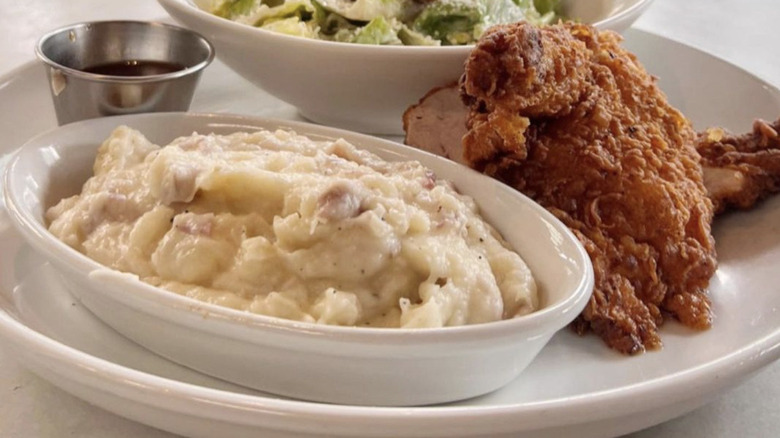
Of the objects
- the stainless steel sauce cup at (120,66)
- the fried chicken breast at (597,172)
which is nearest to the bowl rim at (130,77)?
the stainless steel sauce cup at (120,66)

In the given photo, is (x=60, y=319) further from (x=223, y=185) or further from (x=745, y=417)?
(x=745, y=417)

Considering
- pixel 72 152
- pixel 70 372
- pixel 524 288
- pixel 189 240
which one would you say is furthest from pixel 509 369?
pixel 72 152

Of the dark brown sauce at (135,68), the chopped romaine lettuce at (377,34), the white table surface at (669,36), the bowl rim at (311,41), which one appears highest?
the bowl rim at (311,41)

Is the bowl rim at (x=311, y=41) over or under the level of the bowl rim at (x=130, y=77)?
over

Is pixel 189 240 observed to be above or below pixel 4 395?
above

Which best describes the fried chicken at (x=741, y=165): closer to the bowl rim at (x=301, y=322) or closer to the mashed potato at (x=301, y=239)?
the bowl rim at (x=301, y=322)

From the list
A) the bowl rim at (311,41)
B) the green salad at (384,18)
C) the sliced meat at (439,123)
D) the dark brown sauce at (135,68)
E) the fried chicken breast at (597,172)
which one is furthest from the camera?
the green salad at (384,18)
